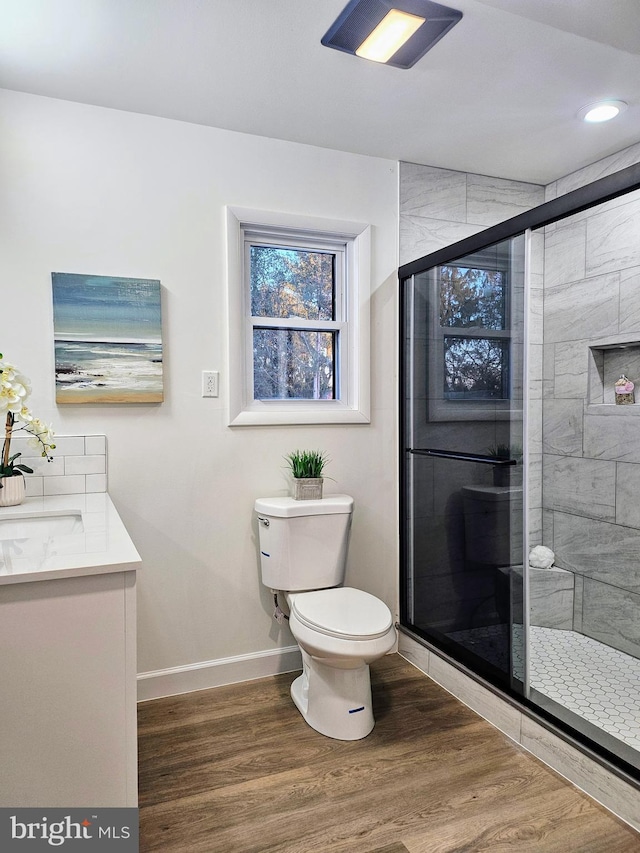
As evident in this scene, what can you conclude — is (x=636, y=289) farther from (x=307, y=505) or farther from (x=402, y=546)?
(x=307, y=505)

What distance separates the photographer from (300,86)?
6.85ft

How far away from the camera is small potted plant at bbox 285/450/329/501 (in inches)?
97.9

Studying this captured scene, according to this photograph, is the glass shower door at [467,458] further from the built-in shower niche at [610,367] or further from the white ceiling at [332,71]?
the built-in shower niche at [610,367]

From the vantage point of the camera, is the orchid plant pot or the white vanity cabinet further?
the orchid plant pot

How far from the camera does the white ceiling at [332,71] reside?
5.54 ft

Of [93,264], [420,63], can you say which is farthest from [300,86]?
[93,264]

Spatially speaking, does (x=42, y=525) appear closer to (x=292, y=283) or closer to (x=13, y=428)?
(x=13, y=428)

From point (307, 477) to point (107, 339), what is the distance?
974 millimetres

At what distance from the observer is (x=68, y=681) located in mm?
1177

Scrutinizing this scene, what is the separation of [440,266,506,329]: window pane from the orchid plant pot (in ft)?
5.67

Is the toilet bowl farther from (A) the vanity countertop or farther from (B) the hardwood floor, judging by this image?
(A) the vanity countertop

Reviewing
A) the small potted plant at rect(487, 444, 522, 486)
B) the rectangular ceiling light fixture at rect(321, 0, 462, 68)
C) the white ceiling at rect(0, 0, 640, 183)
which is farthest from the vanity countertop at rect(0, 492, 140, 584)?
the rectangular ceiling light fixture at rect(321, 0, 462, 68)

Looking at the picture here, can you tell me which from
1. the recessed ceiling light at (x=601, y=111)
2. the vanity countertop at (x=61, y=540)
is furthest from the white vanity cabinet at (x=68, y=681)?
the recessed ceiling light at (x=601, y=111)

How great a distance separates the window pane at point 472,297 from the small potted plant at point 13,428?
1606 millimetres
